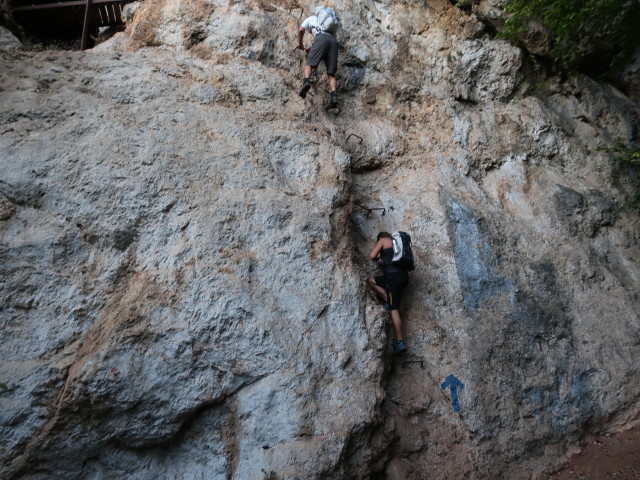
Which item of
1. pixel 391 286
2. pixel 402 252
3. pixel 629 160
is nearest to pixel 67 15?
pixel 402 252

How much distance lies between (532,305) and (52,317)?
6149 millimetres

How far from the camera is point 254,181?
18.4 ft

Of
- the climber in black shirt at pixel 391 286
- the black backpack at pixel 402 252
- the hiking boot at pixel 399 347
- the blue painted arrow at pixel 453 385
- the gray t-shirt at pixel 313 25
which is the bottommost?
the blue painted arrow at pixel 453 385

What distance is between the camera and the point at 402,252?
5.63 meters

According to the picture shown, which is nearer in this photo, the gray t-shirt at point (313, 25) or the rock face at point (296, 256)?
the rock face at point (296, 256)

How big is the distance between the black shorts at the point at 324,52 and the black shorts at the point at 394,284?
11.7 feet

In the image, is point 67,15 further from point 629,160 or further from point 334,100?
point 629,160

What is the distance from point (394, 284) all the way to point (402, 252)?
0.43 m

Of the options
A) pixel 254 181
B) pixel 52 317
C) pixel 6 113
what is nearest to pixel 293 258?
pixel 254 181

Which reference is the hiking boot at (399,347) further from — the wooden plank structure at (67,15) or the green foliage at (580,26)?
the wooden plank structure at (67,15)

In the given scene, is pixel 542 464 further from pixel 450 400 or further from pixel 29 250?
pixel 29 250

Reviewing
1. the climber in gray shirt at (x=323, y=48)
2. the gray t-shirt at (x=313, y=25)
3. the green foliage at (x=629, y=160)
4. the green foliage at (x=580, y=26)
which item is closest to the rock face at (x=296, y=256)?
the green foliage at (x=629, y=160)

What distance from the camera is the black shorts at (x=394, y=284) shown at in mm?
5605

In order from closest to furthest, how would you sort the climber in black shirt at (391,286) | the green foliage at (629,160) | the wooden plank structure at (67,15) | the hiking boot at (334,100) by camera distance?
the climber in black shirt at (391,286)
the hiking boot at (334,100)
the green foliage at (629,160)
the wooden plank structure at (67,15)
